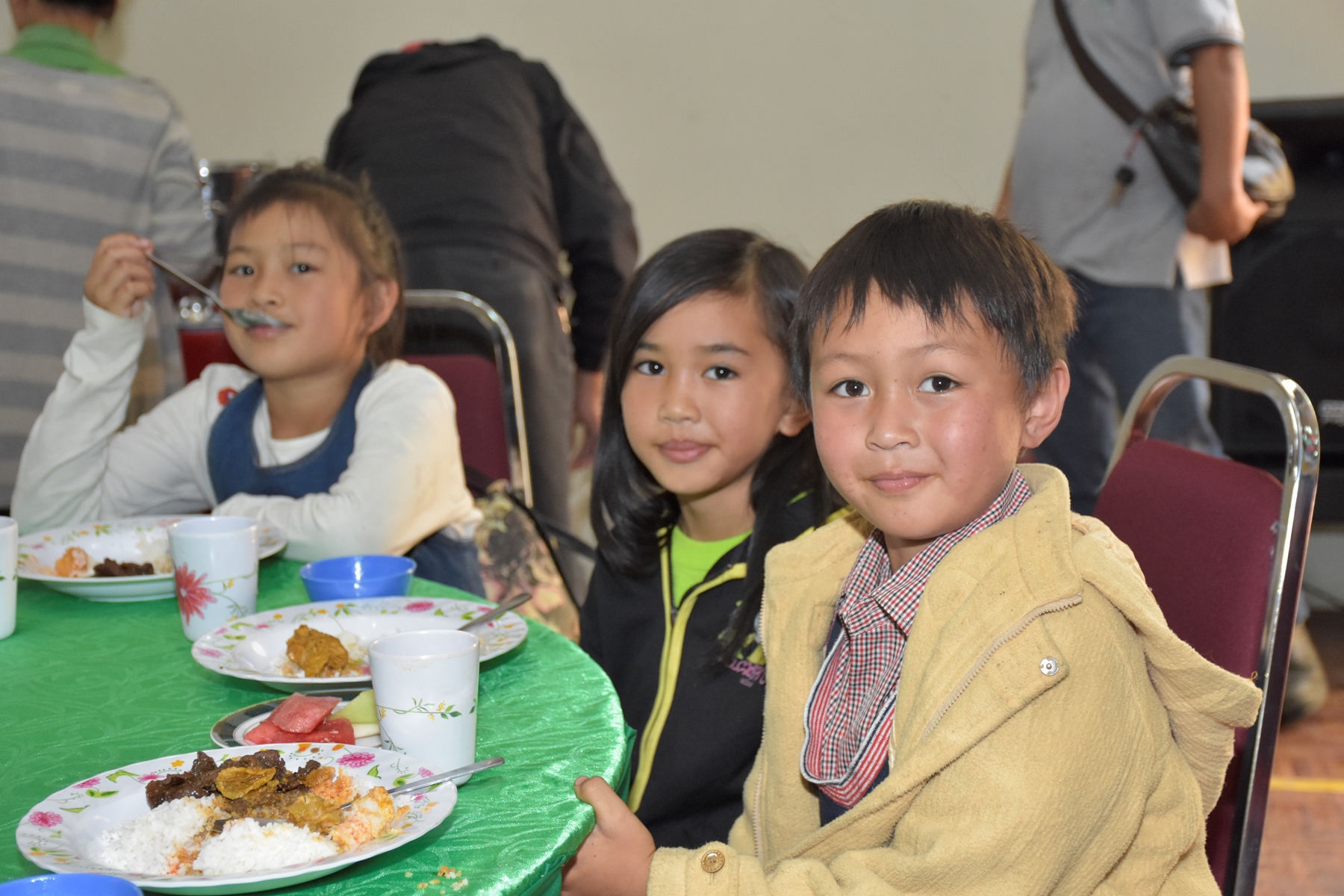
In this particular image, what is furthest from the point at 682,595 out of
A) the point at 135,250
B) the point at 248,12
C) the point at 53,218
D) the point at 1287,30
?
the point at 248,12

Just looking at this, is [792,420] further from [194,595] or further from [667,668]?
[194,595]

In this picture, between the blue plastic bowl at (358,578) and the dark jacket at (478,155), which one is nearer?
the blue plastic bowl at (358,578)

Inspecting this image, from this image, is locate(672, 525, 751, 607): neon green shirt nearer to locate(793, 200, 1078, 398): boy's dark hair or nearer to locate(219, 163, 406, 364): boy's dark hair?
locate(793, 200, 1078, 398): boy's dark hair

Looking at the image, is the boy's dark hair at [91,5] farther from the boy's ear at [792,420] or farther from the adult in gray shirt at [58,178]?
the boy's ear at [792,420]

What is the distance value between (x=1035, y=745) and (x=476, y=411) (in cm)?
149

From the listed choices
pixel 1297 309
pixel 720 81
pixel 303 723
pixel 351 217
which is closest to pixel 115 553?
pixel 303 723

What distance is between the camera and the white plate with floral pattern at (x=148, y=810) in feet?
1.91

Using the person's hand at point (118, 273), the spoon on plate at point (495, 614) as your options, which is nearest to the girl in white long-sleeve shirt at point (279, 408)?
the person's hand at point (118, 273)

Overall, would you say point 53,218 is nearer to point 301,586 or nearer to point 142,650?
point 301,586

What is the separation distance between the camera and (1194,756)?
0.85 metres

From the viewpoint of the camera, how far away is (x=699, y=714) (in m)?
1.30

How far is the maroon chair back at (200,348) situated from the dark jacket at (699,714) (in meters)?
1.64

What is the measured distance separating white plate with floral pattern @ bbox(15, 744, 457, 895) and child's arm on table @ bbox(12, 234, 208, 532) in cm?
107

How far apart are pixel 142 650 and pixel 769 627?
1.83ft
